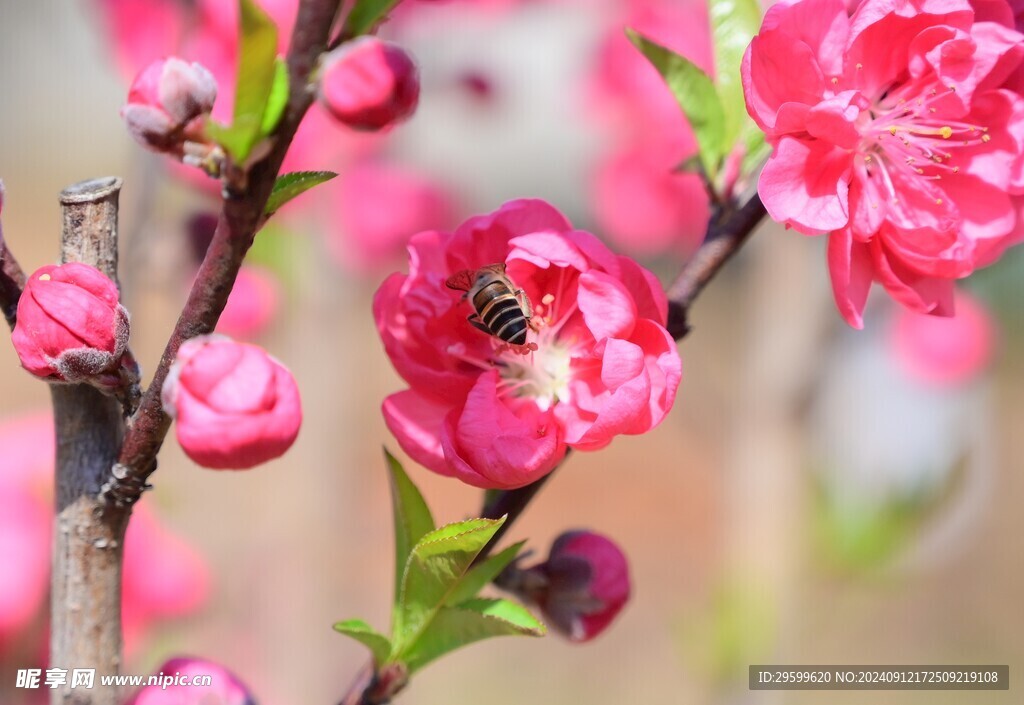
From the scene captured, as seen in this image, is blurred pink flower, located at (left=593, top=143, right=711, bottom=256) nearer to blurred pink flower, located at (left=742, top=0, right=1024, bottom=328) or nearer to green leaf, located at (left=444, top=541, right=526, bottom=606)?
blurred pink flower, located at (left=742, top=0, right=1024, bottom=328)

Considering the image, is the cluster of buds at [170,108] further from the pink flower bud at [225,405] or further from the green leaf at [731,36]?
the green leaf at [731,36]

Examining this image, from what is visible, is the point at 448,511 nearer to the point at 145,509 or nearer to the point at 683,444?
the point at 683,444

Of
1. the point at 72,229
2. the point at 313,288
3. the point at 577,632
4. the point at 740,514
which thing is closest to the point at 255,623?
the point at 313,288

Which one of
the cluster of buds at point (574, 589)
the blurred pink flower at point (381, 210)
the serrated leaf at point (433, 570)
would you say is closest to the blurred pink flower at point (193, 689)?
the serrated leaf at point (433, 570)

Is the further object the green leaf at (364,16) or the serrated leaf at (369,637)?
the serrated leaf at (369,637)

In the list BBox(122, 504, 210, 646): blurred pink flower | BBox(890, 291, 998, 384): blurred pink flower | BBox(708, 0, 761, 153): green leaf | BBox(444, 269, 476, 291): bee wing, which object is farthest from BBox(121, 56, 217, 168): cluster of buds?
BBox(890, 291, 998, 384): blurred pink flower

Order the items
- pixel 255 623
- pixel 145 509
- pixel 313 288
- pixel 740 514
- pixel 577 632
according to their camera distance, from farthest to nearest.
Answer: pixel 255 623
pixel 740 514
pixel 313 288
pixel 145 509
pixel 577 632
